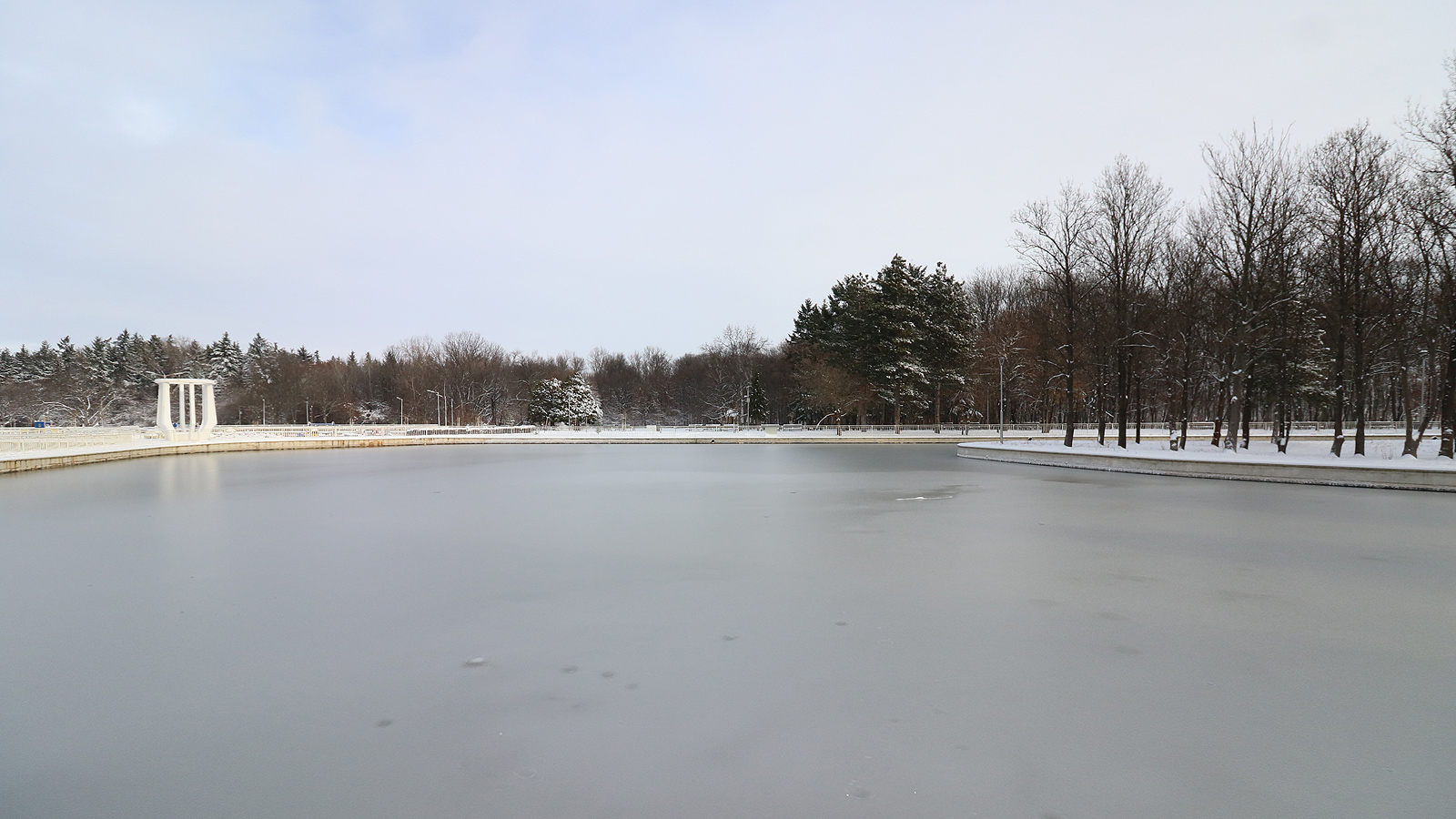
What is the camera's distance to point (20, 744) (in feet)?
13.4

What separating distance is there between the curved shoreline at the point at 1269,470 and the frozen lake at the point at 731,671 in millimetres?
8152

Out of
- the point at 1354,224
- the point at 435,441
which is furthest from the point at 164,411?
the point at 1354,224

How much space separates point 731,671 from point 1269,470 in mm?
21123

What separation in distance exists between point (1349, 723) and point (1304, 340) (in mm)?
32182

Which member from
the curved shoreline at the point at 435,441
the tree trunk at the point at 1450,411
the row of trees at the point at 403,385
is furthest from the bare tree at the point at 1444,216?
the row of trees at the point at 403,385

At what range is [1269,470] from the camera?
19.9 m

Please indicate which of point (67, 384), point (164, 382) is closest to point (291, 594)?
point (164, 382)

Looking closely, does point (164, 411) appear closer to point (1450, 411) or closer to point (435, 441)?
point (435, 441)

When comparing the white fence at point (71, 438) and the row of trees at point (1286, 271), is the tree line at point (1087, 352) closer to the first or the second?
the row of trees at point (1286, 271)

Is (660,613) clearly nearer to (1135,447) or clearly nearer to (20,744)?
(20,744)

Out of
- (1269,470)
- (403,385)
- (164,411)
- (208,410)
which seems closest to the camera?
(1269,470)

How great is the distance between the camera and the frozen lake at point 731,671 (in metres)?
3.53

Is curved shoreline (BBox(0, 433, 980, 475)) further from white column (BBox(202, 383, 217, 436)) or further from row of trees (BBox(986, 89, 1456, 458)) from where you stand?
row of trees (BBox(986, 89, 1456, 458))

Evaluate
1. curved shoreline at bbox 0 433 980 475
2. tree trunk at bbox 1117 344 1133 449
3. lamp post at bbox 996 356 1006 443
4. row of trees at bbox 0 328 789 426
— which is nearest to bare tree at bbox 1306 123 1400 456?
tree trunk at bbox 1117 344 1133 449
